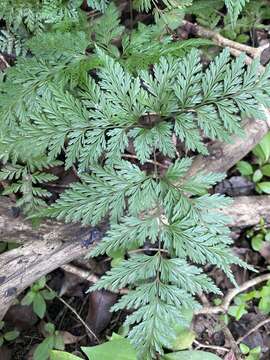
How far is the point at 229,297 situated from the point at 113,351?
35.7 inches

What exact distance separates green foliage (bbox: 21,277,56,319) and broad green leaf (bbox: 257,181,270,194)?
4.54 ft

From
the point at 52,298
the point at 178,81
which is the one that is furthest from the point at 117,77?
the point at 52,298

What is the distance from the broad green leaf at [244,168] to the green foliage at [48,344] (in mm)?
1437

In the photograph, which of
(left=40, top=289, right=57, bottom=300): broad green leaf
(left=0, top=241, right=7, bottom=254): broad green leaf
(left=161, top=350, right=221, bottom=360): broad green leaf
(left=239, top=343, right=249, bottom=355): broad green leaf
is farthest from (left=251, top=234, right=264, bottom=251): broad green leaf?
(left=0, top=241, right=7, bottom=254): broad green leaf

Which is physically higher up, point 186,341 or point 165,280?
point 165,280

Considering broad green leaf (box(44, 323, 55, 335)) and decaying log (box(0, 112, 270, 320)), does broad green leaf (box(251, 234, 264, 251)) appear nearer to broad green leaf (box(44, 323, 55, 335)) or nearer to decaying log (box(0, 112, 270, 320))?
decaying log (box(0, 112, 270, 320))

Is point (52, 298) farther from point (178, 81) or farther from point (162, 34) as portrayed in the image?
point (162, 34)

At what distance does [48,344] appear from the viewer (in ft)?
8.18

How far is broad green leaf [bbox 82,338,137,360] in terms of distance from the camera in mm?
1989

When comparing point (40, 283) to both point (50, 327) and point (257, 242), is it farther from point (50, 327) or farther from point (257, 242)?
point (257, 242)

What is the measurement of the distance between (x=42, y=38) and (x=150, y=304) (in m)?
1.32

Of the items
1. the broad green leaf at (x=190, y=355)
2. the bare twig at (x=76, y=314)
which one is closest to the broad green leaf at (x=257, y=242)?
the broad green leaf at (x=190, y=355)

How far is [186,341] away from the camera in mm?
2506

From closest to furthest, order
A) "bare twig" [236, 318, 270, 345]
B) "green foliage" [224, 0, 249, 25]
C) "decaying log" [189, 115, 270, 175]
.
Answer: "green foliage" [224, 0, 249, 25]
"decaying log" [189, 115, 270, 175]
"bare twig" [236, 318, 270, 345]
